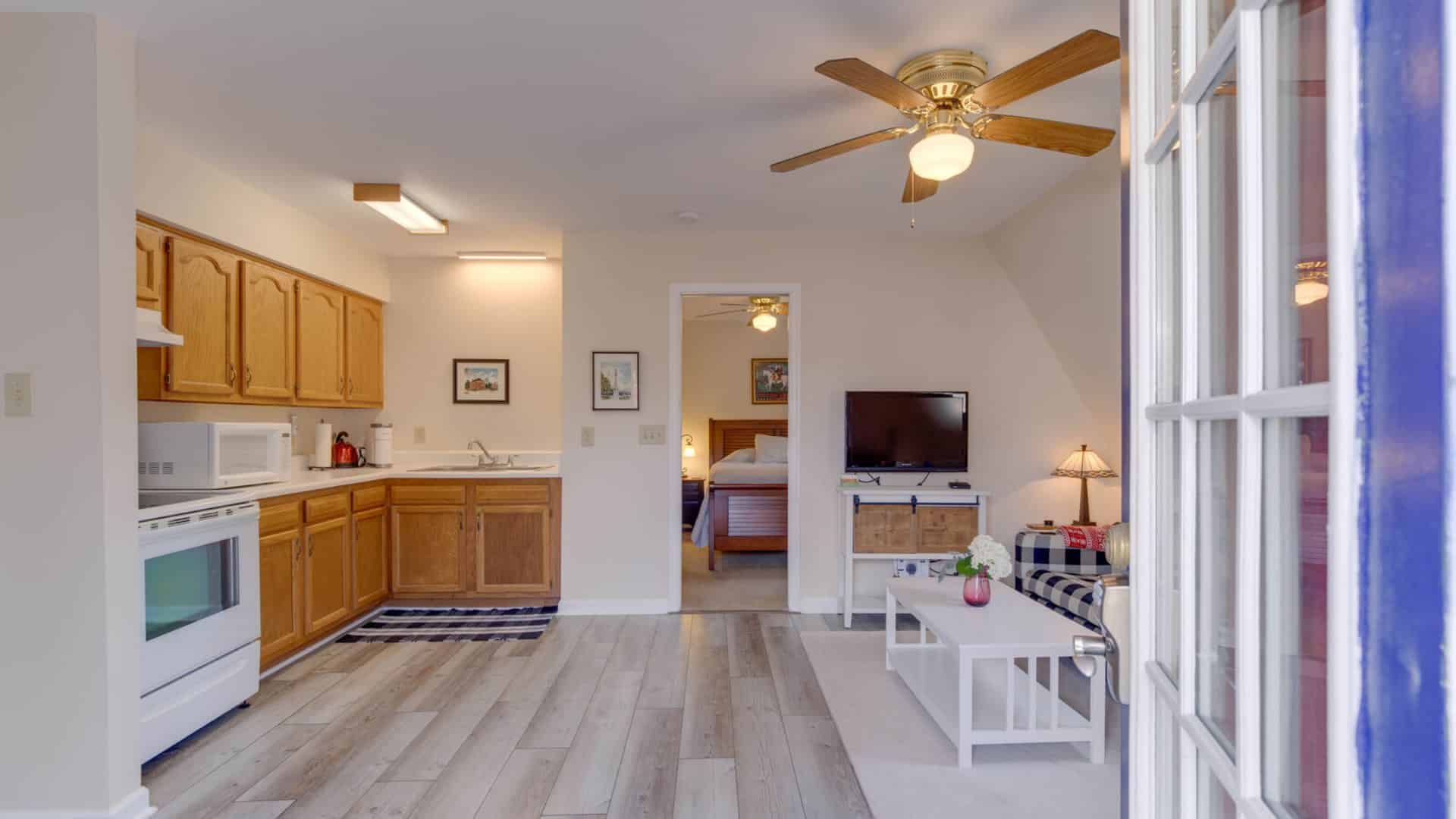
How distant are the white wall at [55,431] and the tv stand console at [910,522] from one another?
10.9 ft

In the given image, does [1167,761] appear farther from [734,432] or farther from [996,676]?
[734,432]

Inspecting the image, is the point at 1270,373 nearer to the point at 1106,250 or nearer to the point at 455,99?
the point at 455,99

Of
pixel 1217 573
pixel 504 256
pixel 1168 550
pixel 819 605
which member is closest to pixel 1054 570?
pixel 819 605

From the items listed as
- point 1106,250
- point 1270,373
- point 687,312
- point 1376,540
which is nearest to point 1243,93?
point 1270,373

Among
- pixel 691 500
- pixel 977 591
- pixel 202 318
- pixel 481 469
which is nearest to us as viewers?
pixel 977 591

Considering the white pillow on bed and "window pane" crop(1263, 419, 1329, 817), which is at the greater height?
"window pane" crop(1263, 419, 1329, 817)

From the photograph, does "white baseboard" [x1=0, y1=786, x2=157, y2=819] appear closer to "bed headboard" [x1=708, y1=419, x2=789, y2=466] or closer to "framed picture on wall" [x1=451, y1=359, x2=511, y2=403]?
"framed picture on wall" [x1=451, y1=359, x2=511, y2=403]

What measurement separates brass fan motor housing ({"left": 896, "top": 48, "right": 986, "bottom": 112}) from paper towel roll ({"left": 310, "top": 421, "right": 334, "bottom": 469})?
394 centimetres

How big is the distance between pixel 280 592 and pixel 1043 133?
3684mm

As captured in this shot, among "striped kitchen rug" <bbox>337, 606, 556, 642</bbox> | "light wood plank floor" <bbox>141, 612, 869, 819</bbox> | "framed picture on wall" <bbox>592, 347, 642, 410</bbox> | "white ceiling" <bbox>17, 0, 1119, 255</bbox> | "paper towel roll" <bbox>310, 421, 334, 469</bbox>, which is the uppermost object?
"white ceiling" <bbox>17, 0, 1119, 255</bbox>

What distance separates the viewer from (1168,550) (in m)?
0.74

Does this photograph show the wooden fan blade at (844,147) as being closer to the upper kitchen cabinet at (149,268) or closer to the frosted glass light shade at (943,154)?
the frosted glass light shade at (943,154)

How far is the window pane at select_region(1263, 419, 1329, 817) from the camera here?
1.53 ft

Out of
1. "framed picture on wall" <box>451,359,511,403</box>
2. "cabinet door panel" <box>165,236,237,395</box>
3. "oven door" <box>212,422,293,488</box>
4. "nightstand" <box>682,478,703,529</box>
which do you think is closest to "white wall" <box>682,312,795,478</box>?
"nightstand" <box>682,478,703,529</box>
